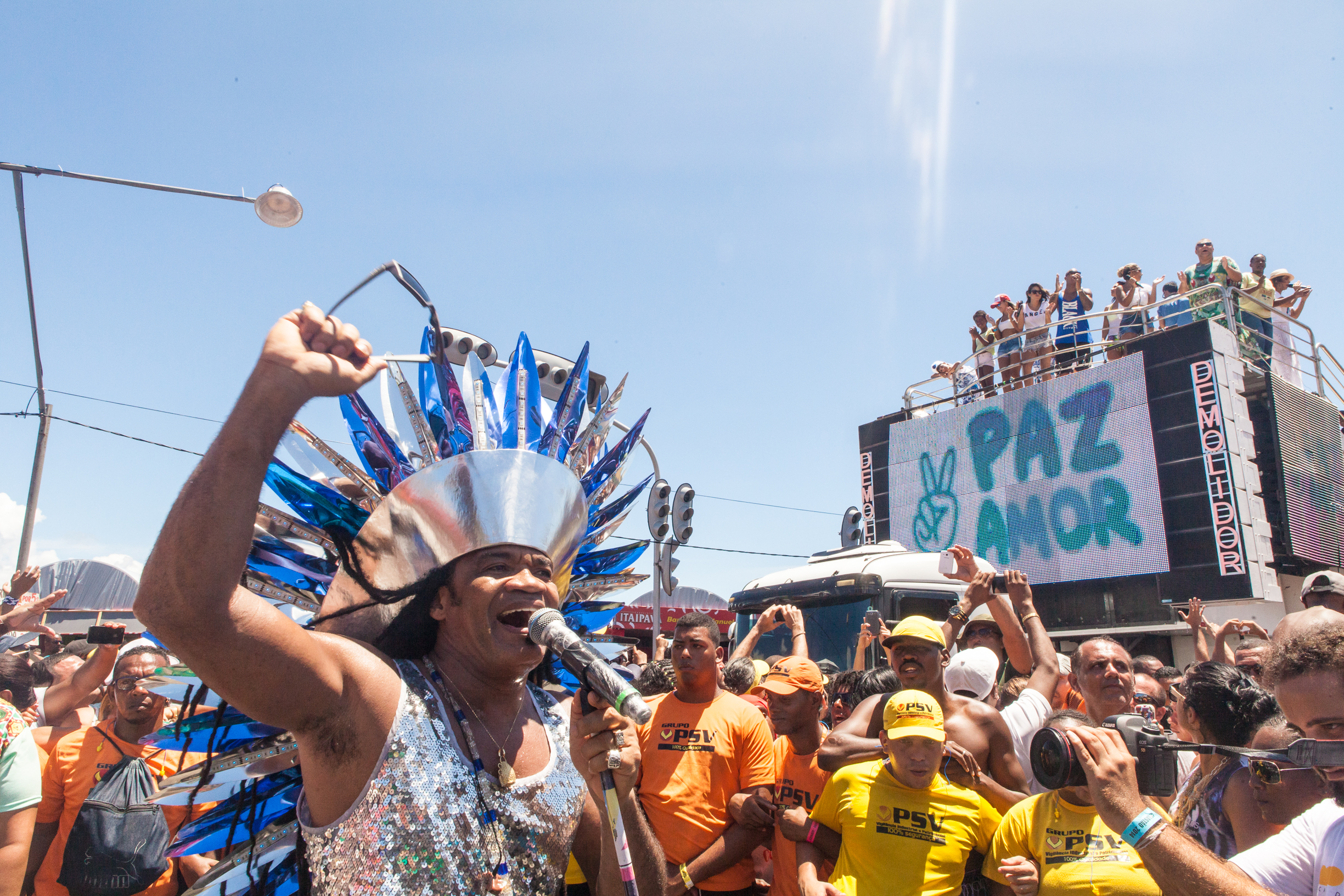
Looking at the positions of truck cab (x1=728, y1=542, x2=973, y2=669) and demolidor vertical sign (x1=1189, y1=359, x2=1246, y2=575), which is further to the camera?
demolidor vertical sign (x1=1189, y1=359, x2=1246, y2=575)

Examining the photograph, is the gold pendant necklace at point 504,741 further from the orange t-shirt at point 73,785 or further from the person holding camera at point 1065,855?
the orange t-shirt at point 73,785

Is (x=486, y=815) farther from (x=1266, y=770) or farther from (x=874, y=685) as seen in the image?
(x=874, y=685)

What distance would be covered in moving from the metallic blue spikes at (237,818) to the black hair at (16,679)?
11.7 ft

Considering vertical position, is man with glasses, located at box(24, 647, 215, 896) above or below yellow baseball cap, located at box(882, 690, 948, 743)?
below

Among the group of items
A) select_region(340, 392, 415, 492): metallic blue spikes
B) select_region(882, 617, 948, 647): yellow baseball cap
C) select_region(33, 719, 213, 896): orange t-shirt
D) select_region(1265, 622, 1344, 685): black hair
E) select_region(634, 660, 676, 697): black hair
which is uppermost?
select_region(340, 392, 415, 492): metallic blue spikes

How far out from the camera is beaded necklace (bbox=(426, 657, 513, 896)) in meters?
1.67

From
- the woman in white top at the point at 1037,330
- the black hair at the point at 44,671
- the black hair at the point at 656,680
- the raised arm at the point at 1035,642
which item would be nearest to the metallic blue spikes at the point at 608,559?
the raised arm at the point at 1035,642

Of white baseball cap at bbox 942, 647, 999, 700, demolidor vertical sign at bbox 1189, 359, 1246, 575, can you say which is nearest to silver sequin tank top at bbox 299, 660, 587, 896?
white baseball cap at bbox 942, 647, 999, 700

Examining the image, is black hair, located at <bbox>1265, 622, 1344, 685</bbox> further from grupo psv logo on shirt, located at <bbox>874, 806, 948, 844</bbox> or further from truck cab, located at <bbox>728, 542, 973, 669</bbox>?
truck cab, located at <bbox>728, 542, 973, 669</bbox>

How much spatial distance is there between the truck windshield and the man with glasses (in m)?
5.60

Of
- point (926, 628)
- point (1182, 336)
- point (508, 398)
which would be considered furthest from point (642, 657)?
point (1182, 336)

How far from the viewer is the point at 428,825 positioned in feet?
5.30

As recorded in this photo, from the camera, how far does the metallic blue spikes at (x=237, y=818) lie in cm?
187

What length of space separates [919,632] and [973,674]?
1.60 feet
